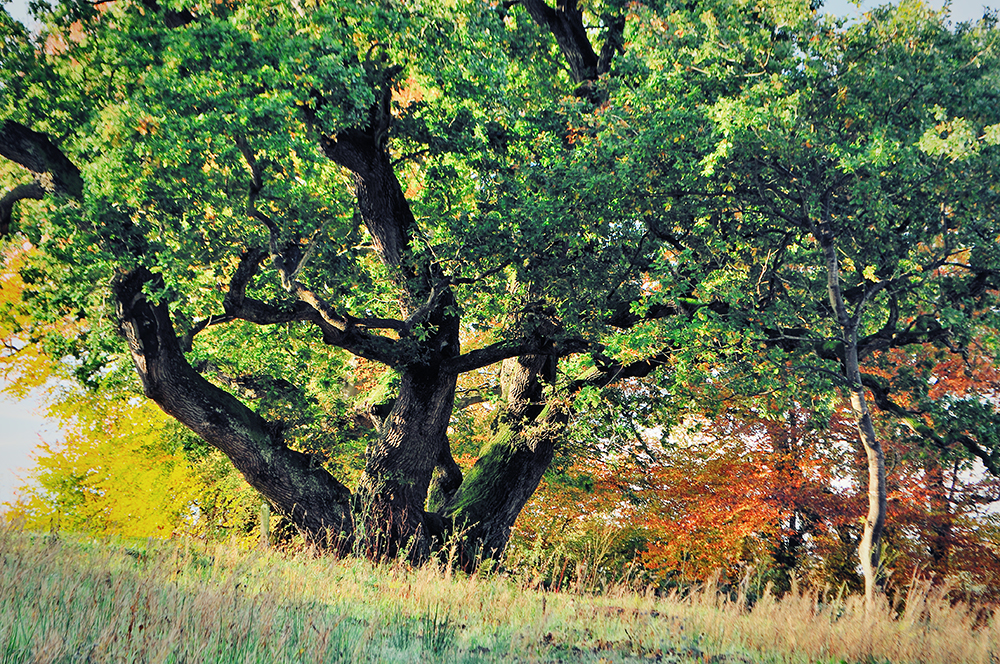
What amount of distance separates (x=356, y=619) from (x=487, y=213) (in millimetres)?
5956

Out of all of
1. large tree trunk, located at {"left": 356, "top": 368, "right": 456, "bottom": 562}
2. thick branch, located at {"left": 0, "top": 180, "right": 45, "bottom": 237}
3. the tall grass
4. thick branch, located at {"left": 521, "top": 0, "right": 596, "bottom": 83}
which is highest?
thick branch, located at {"left": 521, "top": 0, "right": 596, "bottom": 83}

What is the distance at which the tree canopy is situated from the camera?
8648mm

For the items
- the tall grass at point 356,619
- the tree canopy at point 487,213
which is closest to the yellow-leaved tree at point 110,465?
the tree canopy at point 487,213

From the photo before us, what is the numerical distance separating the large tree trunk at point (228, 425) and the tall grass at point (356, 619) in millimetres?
2668

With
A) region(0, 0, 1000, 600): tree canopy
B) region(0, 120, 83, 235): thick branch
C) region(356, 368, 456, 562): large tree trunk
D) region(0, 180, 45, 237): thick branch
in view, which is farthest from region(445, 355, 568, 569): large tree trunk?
region(0, 180, 45, 237): thick branch

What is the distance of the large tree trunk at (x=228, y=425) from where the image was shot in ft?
34.6

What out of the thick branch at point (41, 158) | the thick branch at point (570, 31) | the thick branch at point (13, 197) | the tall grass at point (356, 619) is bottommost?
the tall grass at point (356, 619)

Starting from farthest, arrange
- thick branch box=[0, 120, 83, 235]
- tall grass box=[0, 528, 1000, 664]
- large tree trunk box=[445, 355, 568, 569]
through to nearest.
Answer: large tree trunk box=[445, 355, 568, 569] < thick branch box=[0, 120, 83, 235] < tall grass box=[0, 528, 1000, 664]

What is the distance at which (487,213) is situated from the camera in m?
10.2

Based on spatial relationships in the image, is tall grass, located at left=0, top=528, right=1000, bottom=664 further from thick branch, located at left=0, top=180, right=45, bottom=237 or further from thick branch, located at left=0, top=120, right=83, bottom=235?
thick branch, located at left=0, top=180, right=45, bottom=237

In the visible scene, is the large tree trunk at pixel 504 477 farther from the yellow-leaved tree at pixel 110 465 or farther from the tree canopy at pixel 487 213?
the yellow-leaved tree at pixel 110 465

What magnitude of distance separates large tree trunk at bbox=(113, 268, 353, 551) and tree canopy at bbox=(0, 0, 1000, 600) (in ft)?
0.15

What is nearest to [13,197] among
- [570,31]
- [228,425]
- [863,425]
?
[228,425]

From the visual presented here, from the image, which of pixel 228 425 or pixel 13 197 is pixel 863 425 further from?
pixel 13 197
